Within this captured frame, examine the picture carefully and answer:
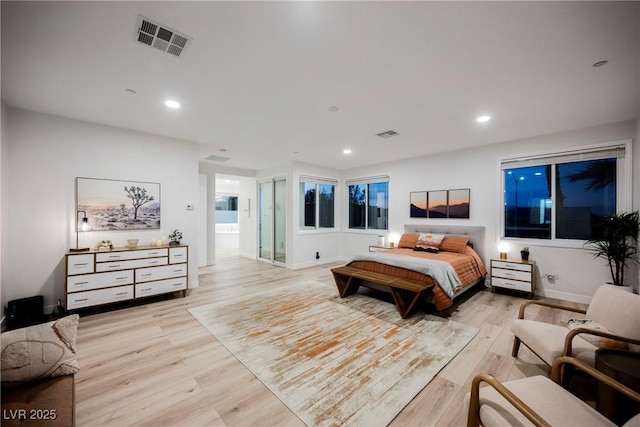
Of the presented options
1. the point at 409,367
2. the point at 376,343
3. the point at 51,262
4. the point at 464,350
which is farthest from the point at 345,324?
the point at 51,262

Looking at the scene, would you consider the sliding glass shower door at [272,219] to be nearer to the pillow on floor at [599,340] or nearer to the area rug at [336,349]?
the area rug at [336,349]

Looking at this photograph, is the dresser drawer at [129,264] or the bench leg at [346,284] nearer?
the dresser drawer at [129,264]

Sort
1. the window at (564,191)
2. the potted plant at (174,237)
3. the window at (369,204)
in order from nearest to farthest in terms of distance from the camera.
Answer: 1. the window at (564,191)
2. the potted plant at (174,237)
3. the window at (369,204)

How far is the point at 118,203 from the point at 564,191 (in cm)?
727

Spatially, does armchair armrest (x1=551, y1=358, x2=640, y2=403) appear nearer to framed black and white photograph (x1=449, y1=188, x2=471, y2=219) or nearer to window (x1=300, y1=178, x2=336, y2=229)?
framed black and white photograph (x1=449, y1=188, x2=471, y2=219)

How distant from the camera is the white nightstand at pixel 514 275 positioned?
403 centimetres

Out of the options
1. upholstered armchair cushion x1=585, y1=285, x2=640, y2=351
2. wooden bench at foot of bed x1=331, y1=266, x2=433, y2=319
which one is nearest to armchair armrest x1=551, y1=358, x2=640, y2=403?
upholstered armchair cushion x1=585, y1=285, x2=640, y2=351

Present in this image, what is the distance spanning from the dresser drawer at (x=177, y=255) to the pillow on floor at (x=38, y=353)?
269 cm

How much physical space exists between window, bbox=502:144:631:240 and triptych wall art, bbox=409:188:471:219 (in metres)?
0.68

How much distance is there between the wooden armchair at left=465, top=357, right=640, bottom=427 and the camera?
120 centimetres

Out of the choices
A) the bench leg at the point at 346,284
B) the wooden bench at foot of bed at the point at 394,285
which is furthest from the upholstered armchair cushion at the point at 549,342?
the bench leg at the point at 346,284

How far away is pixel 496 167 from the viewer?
469 cm

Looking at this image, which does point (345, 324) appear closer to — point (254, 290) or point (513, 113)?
point (254, 290)

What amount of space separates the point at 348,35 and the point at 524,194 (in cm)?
451
